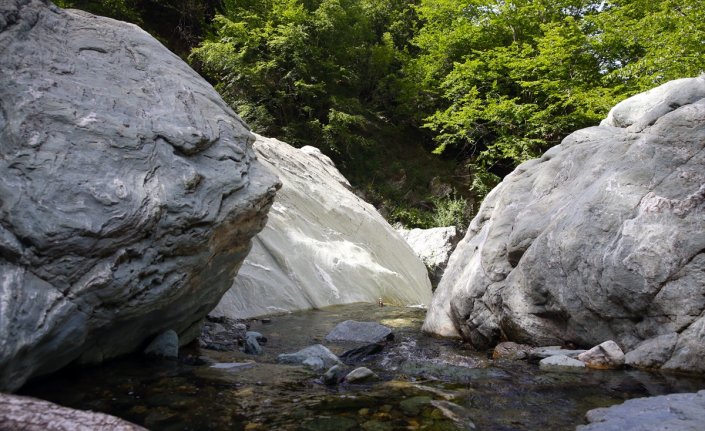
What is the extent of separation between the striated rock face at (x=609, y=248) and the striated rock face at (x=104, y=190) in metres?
3.43

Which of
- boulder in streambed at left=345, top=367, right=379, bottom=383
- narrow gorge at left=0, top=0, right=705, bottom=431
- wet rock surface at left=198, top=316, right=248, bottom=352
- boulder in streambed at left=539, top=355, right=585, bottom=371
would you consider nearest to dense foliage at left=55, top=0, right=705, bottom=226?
narrow gorge at left=0, top=0, right=705, bottom=431

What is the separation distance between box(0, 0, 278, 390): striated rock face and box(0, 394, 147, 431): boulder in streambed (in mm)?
453

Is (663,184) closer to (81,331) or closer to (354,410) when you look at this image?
(354,410)

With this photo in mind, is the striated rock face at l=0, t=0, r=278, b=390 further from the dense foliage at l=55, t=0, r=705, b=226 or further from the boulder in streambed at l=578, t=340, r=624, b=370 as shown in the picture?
the dense foliage at l=55, t=0, r=705, b=226

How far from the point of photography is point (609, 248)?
580 cm

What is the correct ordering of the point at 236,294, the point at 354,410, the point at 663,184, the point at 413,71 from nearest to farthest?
the point at 354,410
the point at 663,184
the point at 236,294
the point at 413,71

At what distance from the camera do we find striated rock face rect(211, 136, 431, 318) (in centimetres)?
997

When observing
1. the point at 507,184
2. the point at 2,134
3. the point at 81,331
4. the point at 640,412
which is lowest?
the point at 81,331

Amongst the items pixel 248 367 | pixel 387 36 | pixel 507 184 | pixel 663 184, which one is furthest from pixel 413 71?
pixel 248 367

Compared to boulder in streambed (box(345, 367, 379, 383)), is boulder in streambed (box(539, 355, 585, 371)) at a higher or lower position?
higher

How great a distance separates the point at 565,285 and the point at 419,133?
786 inches

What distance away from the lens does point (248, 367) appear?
534cm

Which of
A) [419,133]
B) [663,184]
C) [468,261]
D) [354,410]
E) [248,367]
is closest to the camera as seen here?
[354,410]

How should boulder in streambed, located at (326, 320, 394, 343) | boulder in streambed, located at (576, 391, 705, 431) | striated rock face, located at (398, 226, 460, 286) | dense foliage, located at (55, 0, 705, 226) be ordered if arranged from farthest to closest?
dense foliage, located at (55, 0, 705, 226)
striated rock face, located at (398, 226, 460, 286)
boulder in streambed, located at (326, 320, 394, 343)
boulder in streambed, located at (576, 391, 705, 431)
